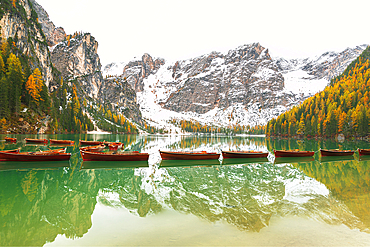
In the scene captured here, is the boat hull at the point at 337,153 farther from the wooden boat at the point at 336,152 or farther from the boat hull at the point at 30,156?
the boat hull at the point at 30,156

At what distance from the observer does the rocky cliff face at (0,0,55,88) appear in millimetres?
101000

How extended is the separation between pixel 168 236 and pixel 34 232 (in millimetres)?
6517

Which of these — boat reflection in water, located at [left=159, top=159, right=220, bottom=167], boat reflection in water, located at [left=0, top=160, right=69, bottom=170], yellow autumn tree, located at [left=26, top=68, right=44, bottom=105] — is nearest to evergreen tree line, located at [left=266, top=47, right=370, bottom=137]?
boat reflection in water, located at [left=159, top=159, right=220, bottom=167]

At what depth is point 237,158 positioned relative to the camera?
34281mm

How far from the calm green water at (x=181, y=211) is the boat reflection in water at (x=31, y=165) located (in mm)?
3043

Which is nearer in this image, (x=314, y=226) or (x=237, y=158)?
(x=314, y=226)

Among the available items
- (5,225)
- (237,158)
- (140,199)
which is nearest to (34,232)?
(5,225)

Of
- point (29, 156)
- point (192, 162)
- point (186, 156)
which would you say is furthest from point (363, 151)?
point (29, 156)

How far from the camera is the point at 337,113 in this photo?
89.6m

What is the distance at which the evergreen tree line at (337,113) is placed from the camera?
83.6 m

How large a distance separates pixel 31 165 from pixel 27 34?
12954 centimetres

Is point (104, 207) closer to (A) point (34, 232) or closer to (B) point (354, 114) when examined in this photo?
(A) point (34, 232)

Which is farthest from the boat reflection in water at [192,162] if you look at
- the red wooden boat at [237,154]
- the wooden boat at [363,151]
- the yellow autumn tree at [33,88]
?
the yellow autumn tree at [33,88]

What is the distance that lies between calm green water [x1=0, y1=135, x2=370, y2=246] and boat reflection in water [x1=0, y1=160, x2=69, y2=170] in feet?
9.98
